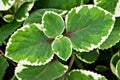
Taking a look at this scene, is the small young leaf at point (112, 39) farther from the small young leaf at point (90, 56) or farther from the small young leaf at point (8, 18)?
the small young leaf at point (8, 18)

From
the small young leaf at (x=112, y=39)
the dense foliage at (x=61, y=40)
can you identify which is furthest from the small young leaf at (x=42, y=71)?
the small young leaf at (x=112, y=39)

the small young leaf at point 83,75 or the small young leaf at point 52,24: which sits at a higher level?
the small young leaf at point 52,24

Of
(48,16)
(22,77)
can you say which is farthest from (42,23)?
(22,77)

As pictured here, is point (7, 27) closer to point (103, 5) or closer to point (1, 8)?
point (1, 8)

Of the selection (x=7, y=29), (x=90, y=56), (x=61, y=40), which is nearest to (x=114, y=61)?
(x=90, y=56)

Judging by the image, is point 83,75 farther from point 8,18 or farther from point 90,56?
point 8,18

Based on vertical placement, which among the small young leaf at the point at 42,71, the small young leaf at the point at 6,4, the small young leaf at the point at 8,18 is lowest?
the small young leaf at the point at 42,71

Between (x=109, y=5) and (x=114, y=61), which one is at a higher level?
(x=109, y=5)
